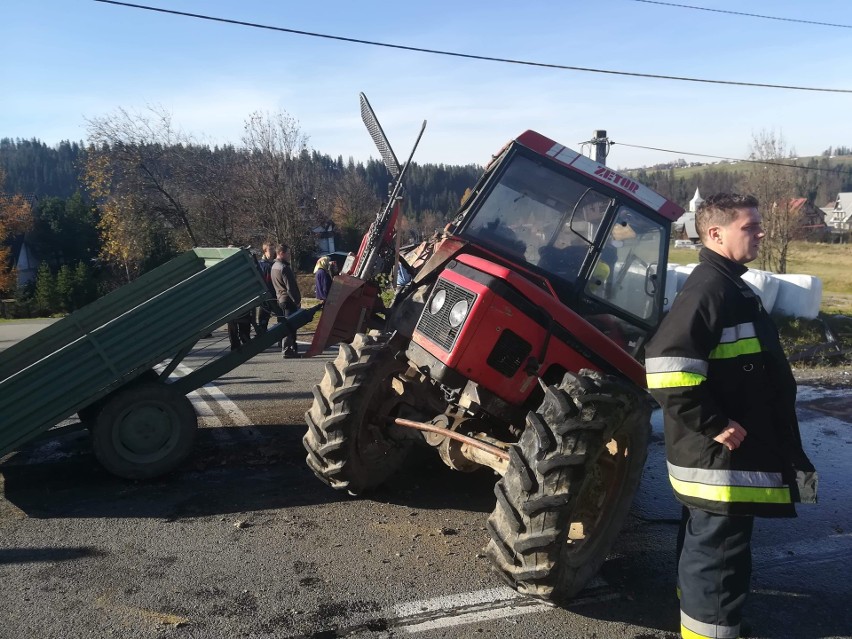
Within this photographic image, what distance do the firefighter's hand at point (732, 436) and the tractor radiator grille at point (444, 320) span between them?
63.5 inches

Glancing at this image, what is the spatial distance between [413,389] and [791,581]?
2.68 meters

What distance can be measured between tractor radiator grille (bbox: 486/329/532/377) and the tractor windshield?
1.01 metres

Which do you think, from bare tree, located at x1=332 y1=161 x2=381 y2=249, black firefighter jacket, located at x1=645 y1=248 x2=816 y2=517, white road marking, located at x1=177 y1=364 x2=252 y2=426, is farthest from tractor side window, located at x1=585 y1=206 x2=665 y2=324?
bare tree, located at x1=332 y1=161 x2=381 y2=249

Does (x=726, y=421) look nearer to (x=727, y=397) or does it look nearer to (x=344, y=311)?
(x=727, y=397)

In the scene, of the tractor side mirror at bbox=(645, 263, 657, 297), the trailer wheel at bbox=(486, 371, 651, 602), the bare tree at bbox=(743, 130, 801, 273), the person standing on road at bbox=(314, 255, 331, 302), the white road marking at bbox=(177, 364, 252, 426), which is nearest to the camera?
the trailer wheel at bbox=(486, 371, 651, 602)

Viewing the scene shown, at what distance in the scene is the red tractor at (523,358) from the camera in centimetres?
345

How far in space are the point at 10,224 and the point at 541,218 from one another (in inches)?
1873

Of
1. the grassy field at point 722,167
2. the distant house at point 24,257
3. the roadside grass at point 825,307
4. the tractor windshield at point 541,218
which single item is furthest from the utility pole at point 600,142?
the grassy field at point 722,167

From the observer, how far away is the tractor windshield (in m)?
4.82

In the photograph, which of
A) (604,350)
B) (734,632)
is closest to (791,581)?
(734,632)

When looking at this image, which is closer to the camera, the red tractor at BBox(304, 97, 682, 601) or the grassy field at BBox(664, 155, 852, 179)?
the red tractor at BBox(304, 97, 682, 601)

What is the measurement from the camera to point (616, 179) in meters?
4.92

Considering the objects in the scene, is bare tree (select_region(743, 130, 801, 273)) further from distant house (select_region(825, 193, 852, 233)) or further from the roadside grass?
distant house (select_region(825, 193, 852, 233))

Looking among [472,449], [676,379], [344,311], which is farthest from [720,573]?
[344,311]
